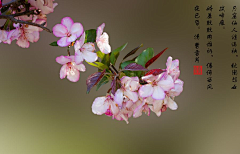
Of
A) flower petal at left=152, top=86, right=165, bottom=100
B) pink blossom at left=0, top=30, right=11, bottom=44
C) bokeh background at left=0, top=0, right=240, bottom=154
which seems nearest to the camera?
flower petal at left=152, top=86, right=165, bottom=100

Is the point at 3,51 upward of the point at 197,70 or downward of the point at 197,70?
upward

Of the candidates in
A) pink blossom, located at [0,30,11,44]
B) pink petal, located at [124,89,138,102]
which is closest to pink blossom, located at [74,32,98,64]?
pink petal, located at [124,89,138,102]

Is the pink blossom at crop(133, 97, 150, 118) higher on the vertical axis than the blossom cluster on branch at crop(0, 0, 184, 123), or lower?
lower

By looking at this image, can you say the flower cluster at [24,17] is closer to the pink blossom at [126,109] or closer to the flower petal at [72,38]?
the flower petal at [72,38]

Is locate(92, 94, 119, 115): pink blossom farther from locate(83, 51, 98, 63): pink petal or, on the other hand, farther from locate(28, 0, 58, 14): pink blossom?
locate(28, 0, 58, 14): pink blossom

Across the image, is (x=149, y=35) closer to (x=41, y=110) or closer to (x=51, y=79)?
(x=51, y=79)

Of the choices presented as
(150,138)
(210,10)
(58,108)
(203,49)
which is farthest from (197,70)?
(58,108)

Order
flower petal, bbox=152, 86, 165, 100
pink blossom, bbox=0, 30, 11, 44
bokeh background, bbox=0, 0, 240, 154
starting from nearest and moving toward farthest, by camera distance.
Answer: flower petal, bbox=152, 86, 165, 100 → pink blossom, bbox=0, 30, 11, 44 → bokeh background, bbox=0, 0, 240, 154
